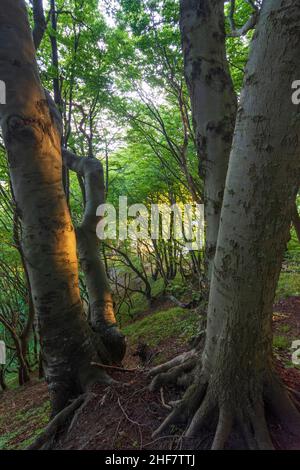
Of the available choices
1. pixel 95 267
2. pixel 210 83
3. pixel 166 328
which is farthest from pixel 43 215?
pixel 166 328

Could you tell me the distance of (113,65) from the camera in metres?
5.34

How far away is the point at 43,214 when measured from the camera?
2.28 meters

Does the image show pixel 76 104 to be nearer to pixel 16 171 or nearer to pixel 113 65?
pixel 113 65

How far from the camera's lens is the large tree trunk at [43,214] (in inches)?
84.9

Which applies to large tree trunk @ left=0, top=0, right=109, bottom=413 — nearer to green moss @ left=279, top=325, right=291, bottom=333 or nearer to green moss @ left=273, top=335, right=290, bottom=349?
green moss @ left=273, top=335, right=290, bottom=349

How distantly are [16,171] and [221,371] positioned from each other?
6.56 ft

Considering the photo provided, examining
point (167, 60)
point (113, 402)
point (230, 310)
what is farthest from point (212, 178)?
point (167, 60)

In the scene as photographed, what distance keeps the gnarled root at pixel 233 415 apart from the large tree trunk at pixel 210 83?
1.21m

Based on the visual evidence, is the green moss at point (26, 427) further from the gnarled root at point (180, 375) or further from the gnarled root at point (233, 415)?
the gnarled root at point (233, 415)

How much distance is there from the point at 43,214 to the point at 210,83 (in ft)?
5.12

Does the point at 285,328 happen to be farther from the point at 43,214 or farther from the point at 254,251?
the point at 43,214

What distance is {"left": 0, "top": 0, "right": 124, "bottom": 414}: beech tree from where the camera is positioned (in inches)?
85.0

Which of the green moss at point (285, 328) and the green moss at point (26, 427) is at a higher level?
the green moss at point (285, 328)

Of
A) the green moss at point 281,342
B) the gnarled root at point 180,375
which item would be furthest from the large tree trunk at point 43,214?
the green moss at point 281,342
